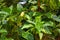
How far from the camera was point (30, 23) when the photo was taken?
155cm

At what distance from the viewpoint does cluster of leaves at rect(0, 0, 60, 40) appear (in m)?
1.52

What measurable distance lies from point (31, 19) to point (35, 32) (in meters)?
0.13

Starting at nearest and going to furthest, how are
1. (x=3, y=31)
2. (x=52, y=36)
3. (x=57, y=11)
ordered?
1. (x=3, y=31)
2. (x=52, y=36)
3. (x=57, y=11)

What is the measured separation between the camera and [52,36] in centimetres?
165

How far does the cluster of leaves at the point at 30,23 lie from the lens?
152 centimetres

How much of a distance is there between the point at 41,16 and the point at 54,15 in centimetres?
13

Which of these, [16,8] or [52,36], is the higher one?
[16,8]

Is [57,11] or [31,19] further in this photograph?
[57,11]

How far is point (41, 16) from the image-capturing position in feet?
5.52

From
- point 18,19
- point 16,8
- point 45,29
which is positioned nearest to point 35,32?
point 45,29

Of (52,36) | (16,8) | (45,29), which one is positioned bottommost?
(52,36)

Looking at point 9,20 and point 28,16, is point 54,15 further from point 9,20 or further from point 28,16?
point 9,20

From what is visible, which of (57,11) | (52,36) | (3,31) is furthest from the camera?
(57,11)

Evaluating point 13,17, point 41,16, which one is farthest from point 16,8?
point 41,16
